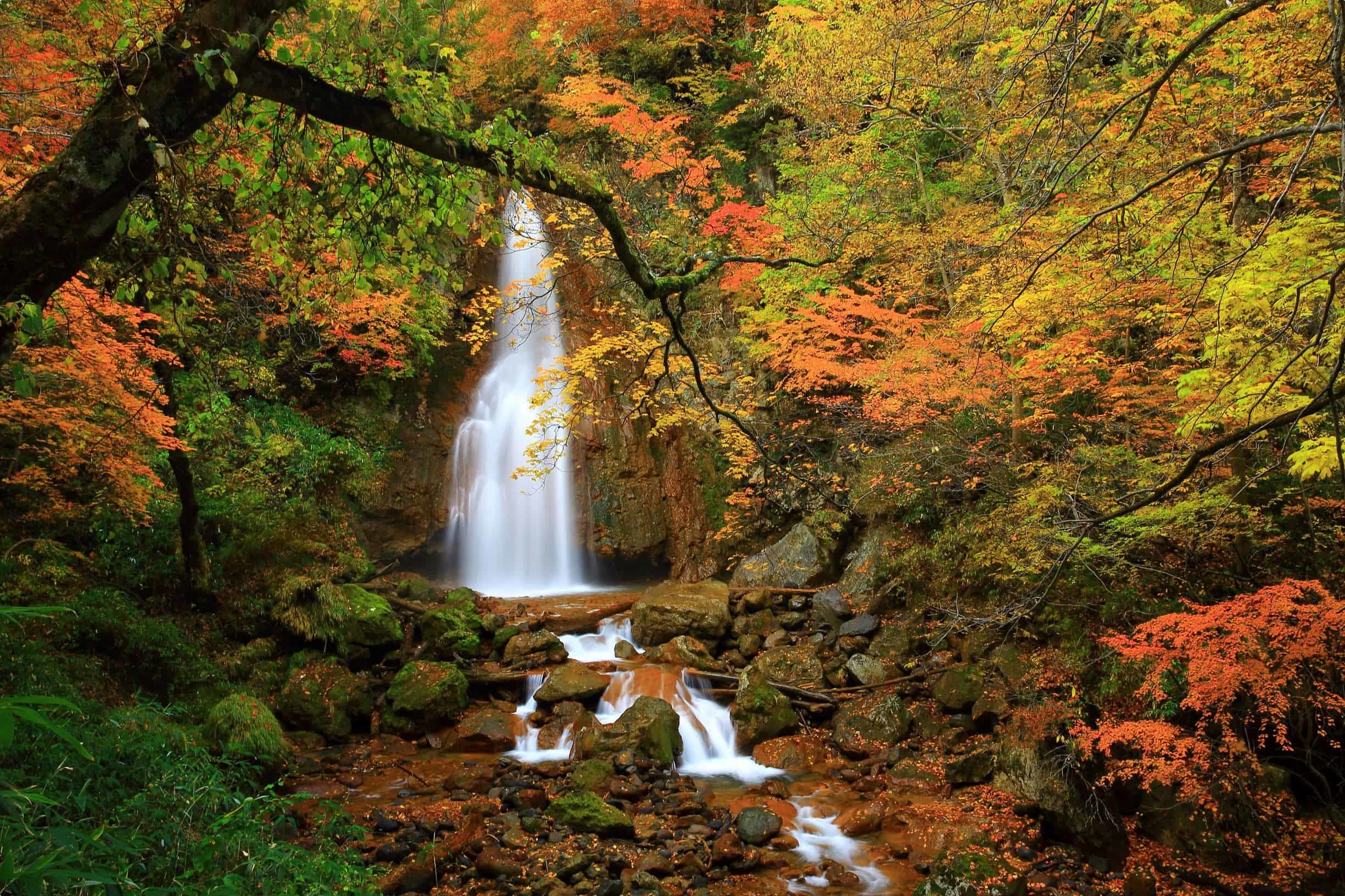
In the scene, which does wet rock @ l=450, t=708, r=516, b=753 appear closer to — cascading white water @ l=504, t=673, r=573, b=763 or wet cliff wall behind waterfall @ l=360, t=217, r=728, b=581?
cascading white water @ l=504, t=673, r=573, b=763

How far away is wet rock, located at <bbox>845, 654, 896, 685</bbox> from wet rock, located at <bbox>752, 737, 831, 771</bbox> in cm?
119

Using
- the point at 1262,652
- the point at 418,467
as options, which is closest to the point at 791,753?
the point at 1262,652

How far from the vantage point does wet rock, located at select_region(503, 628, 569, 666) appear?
9750 mm

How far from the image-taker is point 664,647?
32.9 ft

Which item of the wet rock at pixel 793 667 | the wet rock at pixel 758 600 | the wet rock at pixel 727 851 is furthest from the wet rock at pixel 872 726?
the wet rock at pixel 758 600

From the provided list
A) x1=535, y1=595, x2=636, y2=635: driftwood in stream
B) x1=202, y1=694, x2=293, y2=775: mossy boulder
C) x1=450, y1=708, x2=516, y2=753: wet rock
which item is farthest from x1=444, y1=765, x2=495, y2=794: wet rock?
x1=535, y1=595, x2=636, y2=635: driftwood in stream

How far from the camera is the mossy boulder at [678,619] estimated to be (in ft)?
34.2

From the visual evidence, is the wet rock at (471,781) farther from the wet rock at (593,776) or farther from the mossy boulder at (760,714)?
the mossy boulder at (760,714)

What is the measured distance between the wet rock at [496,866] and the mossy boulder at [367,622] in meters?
4.49

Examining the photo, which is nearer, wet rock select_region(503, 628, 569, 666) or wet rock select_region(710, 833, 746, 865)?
wet rock select_region(710, 833, 746, 865)

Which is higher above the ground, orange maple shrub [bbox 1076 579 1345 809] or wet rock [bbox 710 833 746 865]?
orange maple shrub [bbox 1076 579 1345 809]

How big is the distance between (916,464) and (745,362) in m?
5.99

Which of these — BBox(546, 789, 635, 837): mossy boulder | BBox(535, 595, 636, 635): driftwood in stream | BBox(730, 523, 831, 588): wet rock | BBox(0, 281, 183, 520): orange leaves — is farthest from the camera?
BBox(730, 523, 831, 588): wet rock

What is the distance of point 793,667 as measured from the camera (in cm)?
937
